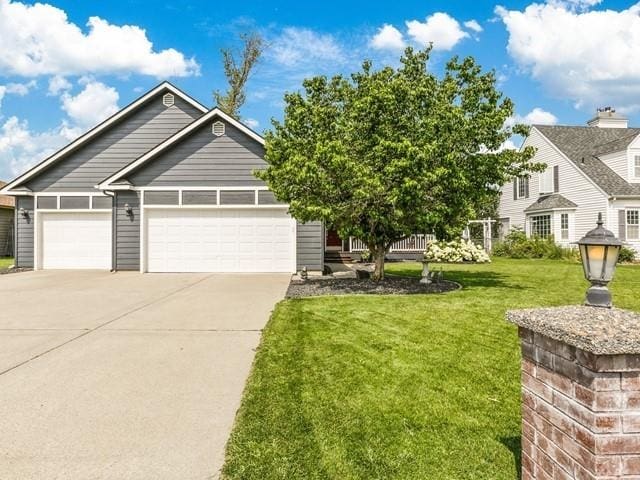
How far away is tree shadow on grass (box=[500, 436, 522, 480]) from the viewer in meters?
2.56

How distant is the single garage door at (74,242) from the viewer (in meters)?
15.4

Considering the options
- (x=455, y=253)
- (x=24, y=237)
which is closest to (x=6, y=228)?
(x=24, y=237)

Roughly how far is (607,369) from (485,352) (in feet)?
11.0

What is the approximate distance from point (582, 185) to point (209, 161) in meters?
17.9

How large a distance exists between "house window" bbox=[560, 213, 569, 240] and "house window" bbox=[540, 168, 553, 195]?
2.06 m

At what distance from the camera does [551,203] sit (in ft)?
70.4

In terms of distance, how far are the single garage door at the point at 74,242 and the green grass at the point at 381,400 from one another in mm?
11259

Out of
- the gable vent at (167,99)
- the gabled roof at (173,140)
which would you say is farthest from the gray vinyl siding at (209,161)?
the gable vent at (167,99)

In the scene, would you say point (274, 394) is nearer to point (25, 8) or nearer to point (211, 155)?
point (211, 155)

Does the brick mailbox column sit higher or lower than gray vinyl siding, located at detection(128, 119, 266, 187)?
lower

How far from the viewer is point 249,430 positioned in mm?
3043

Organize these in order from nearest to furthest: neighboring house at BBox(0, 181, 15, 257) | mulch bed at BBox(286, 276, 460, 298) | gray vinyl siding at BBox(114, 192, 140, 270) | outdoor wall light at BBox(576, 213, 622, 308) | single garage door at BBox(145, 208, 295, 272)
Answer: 1. outdoor wall light at BBox(576, 213, 622, 308)
2. mulch bed at BBox(286, 276, 460, 298)
3. single garage door at BBox(145, 208, 295, 272)
4. gray vinyl siding at BBox(114, 192, 140, 270)
5. neighboring house at BBox(0, 181, 15, 257)

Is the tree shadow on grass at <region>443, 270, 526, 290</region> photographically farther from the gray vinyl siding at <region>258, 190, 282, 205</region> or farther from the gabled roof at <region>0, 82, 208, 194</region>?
the gabled roof at <region>0, 82, 208, 194</region>

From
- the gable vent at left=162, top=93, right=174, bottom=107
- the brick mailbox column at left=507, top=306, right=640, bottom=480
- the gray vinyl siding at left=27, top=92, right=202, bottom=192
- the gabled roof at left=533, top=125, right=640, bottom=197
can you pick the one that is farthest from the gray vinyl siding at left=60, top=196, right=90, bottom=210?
the gabled roof at left=533, top=125, right=640, bottom=197
